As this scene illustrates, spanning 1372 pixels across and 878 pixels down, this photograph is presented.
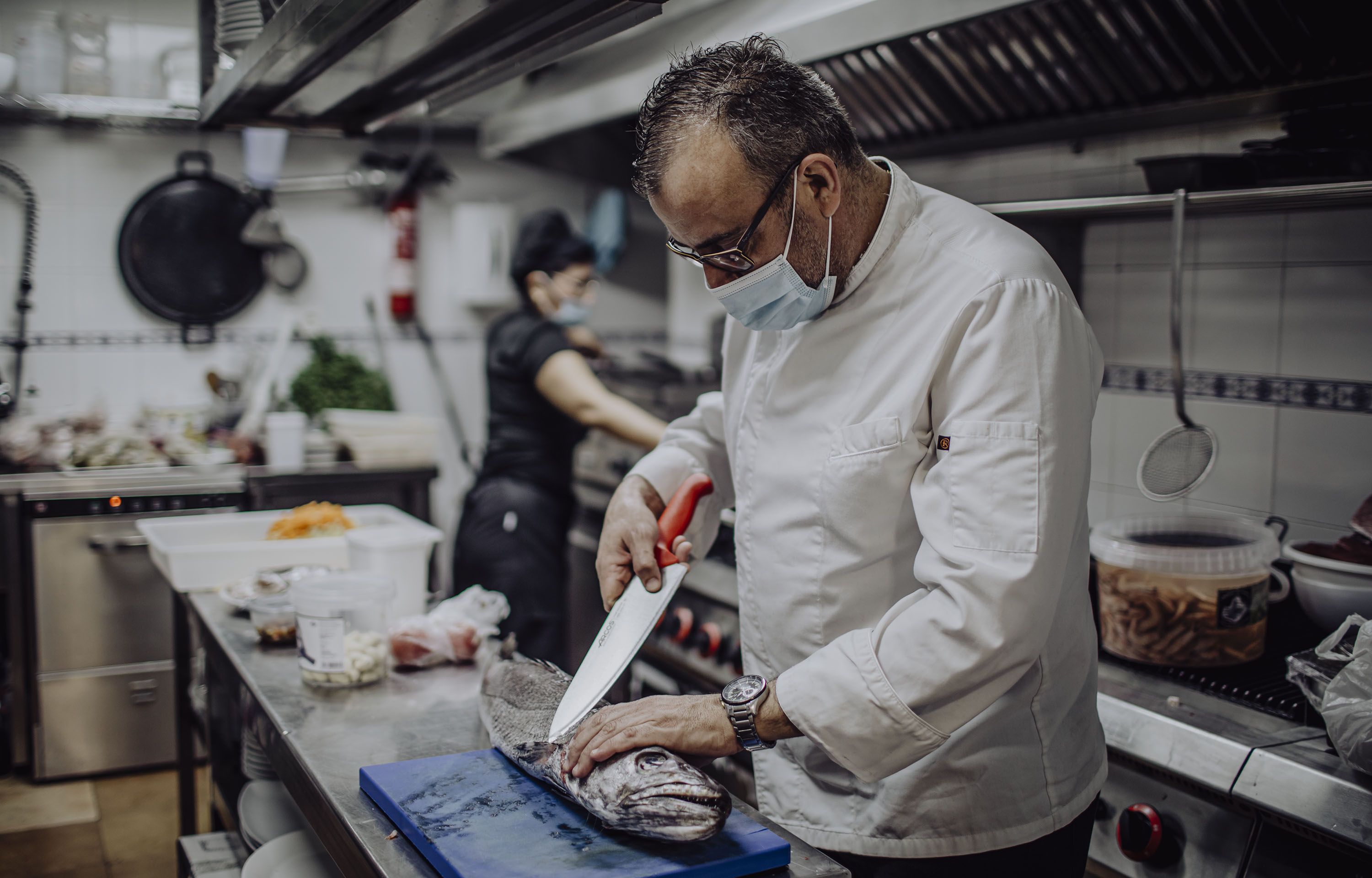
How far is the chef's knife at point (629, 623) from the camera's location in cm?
128

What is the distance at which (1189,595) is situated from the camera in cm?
182

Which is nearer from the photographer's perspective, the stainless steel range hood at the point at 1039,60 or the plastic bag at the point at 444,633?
the plastic bag at the point at 444,633

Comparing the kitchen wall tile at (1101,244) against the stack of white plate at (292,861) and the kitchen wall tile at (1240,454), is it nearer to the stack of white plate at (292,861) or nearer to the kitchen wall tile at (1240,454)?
the kitchen wall tile at (1240,454)

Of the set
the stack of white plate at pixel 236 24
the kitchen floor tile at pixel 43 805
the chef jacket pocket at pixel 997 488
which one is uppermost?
the stack of white plate at pixel 236 24

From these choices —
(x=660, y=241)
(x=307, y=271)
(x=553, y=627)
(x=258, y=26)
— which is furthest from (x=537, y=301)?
(x=660, y=241)

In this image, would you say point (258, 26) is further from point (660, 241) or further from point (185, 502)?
point (660, 241)

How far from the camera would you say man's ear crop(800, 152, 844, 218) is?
1.25 metres

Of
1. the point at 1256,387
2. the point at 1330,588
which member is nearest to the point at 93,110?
the point at 1256,387

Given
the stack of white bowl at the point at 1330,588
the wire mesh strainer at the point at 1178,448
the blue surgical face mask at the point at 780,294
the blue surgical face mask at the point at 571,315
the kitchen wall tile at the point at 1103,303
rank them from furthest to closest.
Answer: the blue surgical face mask at the point at 571,315 < the kitchen wall tile at the point at 1103,303 < the wire mesh strainer at the point at 1178,448 < the stack of white bowl at the point at 1330,588 < the blue surgical face mask at the point at 780,294

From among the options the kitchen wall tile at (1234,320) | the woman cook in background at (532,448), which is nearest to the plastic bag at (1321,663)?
the kitchen wall tile at (1234,320)

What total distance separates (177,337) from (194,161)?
693 millimetres

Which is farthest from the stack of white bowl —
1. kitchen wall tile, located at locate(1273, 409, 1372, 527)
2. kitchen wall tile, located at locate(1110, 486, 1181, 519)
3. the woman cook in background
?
the woman cook in background

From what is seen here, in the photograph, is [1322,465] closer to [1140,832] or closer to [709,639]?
[1140,832]

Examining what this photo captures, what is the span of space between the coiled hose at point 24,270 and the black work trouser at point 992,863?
3779 mm
